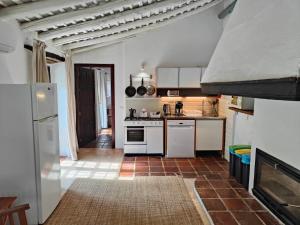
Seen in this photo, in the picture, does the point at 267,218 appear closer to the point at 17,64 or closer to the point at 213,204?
the point at 213,204

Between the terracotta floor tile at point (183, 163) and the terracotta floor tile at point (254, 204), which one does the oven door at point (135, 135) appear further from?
the terracotta floor tile at point (254, 204)

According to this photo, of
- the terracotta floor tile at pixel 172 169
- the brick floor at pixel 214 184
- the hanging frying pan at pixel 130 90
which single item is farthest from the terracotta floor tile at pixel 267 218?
the hanging frying pan at pixel 130 90

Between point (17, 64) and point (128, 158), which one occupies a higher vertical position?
point (17, 64)

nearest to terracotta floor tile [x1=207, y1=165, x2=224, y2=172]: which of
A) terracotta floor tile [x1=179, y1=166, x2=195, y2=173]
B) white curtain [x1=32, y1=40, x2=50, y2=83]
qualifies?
terracotta floor tile [x1=179, y1=166, x2=195, y2=173]

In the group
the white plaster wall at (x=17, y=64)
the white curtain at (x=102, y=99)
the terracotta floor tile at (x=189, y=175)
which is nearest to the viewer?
the white plaster wall at (x=17, y=64)

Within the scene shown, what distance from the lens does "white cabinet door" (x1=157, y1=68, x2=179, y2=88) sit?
5.41m

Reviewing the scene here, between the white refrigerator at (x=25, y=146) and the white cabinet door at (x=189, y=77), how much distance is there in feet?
11.0

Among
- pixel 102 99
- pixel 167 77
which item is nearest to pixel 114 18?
pixel 167 77

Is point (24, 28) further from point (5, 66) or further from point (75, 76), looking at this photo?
point (75, 76)

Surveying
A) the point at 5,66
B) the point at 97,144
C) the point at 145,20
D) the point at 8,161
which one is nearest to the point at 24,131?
the point at 8,161

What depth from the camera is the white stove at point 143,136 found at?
5.25 metres

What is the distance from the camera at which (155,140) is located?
5297mm

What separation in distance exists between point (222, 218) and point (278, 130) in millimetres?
1163

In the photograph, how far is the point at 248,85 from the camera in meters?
1.40
